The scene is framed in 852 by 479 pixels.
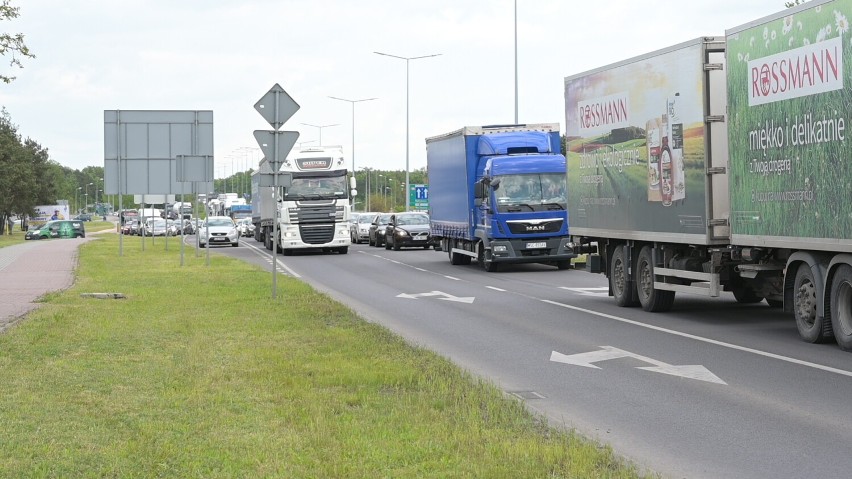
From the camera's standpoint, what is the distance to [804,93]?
13594 millimetres

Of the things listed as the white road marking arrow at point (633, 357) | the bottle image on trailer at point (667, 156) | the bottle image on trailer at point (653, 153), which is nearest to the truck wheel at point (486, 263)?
the bottle image on trailer at point (653, 153)

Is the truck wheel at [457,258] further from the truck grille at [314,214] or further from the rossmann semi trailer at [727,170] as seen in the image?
the rossmann semi trailer at [727,170]

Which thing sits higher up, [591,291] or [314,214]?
[314,214]

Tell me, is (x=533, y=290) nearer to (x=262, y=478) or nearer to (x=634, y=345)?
(x=634, y=345)

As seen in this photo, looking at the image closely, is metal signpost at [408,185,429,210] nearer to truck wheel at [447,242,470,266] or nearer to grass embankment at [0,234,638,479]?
truck wheel at [447,242,470,266]

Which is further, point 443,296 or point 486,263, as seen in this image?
point 486,263

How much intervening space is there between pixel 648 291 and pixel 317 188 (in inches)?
1033

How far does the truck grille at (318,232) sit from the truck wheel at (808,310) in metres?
30.7

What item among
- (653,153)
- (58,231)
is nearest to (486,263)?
(653,153)

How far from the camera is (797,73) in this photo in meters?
13.7

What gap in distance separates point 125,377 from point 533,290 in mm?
13538

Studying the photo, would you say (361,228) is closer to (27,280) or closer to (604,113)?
(27,280)

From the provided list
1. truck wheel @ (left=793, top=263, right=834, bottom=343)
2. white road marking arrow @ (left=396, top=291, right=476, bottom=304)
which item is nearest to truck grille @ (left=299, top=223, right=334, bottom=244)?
white road marking arrow @ (left=396, top=291, right=476, bottom=304)

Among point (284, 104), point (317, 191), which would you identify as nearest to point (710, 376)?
point (284, 104)
